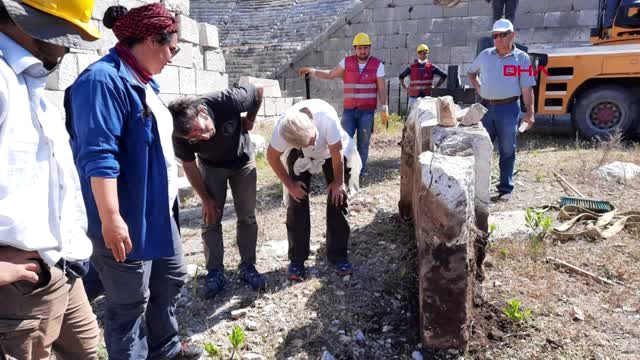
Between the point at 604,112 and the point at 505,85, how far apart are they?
3.87 metres

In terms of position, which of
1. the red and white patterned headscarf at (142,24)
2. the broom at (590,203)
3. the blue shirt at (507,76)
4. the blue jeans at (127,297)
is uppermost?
the red and white patterned headscarf at (142,24)

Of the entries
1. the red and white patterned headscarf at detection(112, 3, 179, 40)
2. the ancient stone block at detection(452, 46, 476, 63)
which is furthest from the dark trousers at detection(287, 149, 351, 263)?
the ancient stone block at detection(452, 46, 476, 63)

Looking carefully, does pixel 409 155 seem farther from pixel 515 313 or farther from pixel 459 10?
pixel 459 10

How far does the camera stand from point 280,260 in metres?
3.60

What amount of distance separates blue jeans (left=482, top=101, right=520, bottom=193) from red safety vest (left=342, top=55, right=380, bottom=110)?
1.44 metres

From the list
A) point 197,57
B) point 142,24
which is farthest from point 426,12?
point 142,24

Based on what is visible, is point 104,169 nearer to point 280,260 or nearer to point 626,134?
point 280,260

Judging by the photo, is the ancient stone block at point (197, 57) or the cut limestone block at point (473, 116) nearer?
the cut limestone block at point (473, 116)

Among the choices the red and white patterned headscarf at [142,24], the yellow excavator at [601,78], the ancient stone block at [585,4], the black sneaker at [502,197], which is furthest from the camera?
the ancient stone block at [585,4]

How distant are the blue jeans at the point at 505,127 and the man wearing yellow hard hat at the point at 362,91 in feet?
4.70

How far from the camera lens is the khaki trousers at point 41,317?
1291 mm

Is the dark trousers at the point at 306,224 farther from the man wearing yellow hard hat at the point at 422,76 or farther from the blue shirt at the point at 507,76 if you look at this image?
the man wearing yellow hard hat at the point at 422,76

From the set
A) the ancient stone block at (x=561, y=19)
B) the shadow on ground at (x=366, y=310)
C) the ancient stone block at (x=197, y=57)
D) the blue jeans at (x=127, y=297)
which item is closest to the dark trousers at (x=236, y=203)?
the shadow on ground at (x=366, y=310)

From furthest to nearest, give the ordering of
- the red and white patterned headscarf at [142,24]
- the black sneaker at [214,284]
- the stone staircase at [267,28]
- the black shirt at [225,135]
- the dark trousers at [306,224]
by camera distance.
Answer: the stone staircase at [267,28]
the dark trousers at [306,224]
the black sneaker at [214,284]
the black shirt at [225,135]
the red and white patterned headscarf at [142,24]
